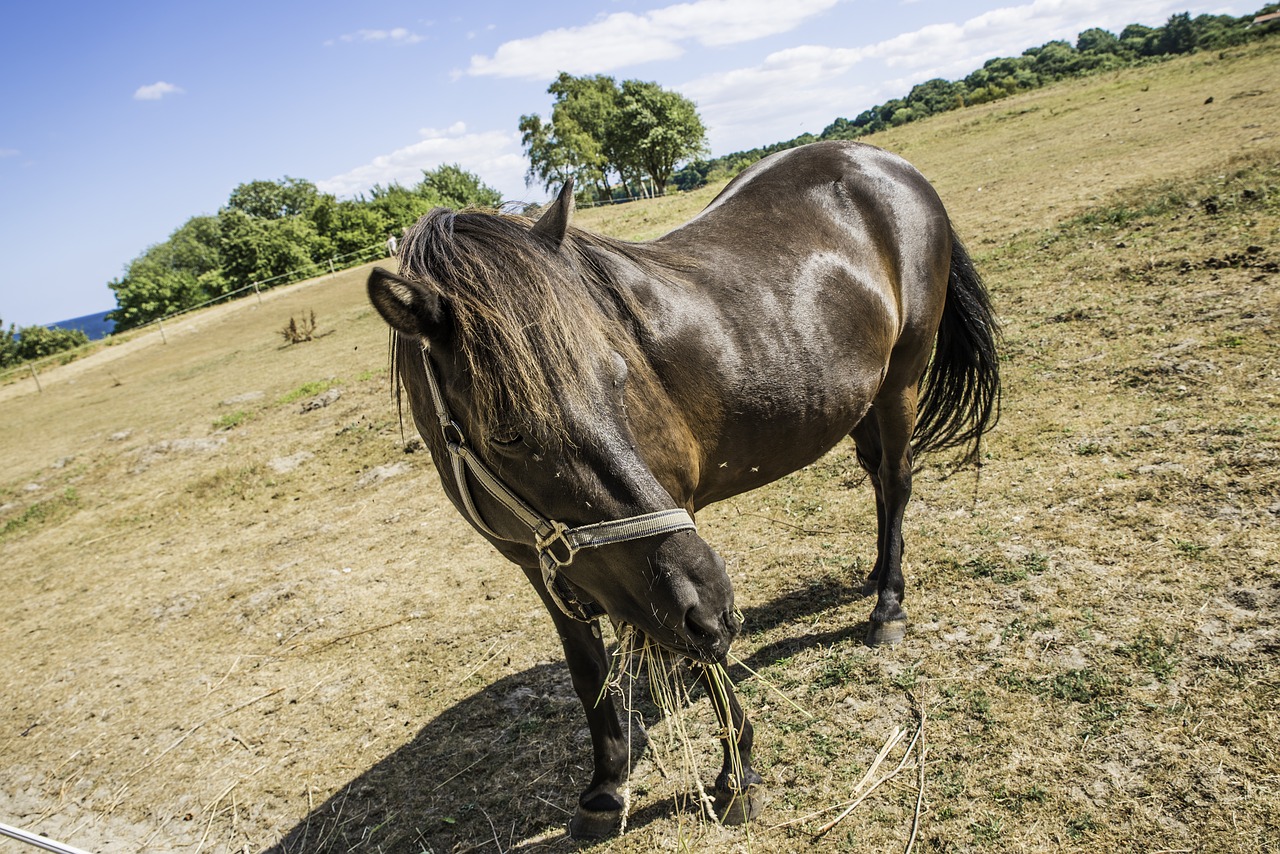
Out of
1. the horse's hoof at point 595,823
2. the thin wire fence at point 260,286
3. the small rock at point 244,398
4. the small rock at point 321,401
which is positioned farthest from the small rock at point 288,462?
the thin wire fence at point 260,286

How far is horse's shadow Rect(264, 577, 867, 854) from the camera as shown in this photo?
2.77 metres

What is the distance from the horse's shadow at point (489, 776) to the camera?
109 inches

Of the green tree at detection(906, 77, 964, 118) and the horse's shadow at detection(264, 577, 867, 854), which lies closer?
the horse's shadow at detection(264, 577, 867, 854)

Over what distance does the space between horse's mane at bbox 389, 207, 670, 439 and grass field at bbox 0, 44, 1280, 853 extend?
154cm

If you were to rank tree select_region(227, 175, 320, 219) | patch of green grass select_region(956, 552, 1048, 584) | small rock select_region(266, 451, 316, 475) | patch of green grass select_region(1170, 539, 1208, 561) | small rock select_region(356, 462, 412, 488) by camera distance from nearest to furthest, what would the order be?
patch of green grass select_region(1170, 539, 1208, 561)
patch of green grass select_region(956, 552, 1048, 584)
small rock select_region(356, 462, 412, 488)
small rock select_region(266, 451, 316, 475)
tree select_region(227, 175, 320, 219)

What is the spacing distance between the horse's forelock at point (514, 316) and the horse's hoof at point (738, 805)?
1.63m

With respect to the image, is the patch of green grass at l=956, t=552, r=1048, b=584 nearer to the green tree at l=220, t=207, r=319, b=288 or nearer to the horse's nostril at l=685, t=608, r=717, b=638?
the horse's nostril at l=685, t=608, r=717, b=638

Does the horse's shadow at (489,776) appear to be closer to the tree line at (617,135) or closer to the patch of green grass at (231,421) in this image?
the patch of green grass at (231,421)

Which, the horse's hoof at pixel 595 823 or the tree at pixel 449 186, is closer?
the horse's hoof at pixel 595 823

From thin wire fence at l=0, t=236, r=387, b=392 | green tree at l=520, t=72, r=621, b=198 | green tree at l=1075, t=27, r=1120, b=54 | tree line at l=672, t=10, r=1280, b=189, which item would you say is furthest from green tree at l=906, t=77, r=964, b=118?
thin wire fence at l=0, t=236, r=387, b=392

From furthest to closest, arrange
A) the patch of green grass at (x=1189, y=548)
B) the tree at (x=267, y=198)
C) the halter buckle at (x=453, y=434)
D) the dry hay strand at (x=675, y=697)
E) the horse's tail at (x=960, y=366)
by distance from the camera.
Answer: the tree at (x=267, y=198) < the horse's tail at (x=960, y=366) < the patch of green grass at (x=1189, y=548) < the dry hay strand at (x=675, y=697) < the halter buckle at (x=453, y=434)

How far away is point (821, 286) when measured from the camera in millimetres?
2691

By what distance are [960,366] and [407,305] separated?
10.4 feet

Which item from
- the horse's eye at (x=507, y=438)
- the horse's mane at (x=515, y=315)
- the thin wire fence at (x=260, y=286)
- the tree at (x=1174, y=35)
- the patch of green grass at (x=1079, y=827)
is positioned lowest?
the patch of green grass at (x=1079, y=827)
